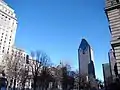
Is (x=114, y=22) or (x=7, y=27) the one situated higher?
(x=7, y=27)

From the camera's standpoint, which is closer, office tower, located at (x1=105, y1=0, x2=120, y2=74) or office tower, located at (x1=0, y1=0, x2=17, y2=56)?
office tower, located at (x1=105, y1=0, x2=120, y2=74)

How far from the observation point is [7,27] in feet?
410

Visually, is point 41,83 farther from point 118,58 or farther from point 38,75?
point 118,58

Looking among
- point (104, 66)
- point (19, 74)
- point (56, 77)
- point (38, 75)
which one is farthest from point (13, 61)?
point (104, 66)

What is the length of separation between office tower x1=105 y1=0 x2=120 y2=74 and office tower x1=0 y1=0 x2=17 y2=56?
9858 centimetres

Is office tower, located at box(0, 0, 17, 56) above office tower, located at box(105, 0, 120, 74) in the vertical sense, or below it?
above

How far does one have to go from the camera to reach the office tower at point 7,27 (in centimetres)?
11638

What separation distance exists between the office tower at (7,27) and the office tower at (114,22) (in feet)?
323

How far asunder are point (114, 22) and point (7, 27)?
112 meters

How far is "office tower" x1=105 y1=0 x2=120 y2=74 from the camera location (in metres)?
23.9

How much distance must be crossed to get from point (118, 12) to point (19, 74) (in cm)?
5003

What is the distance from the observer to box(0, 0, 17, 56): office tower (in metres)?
116

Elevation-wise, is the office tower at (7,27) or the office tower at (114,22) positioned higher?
the office tower at (7,27)

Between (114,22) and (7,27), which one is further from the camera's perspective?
(7,27)
